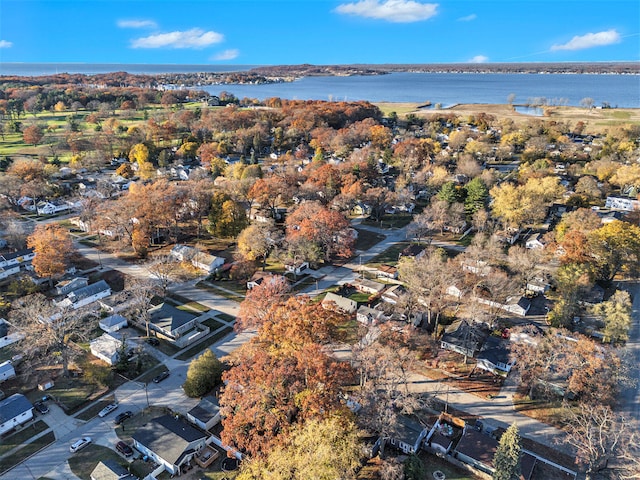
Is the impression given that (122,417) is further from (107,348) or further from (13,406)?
(107,348)

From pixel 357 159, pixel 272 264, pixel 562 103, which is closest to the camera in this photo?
pixel 272 264

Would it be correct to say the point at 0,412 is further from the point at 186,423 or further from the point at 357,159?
the point at 357,159

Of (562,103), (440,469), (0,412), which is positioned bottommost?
(440,469)

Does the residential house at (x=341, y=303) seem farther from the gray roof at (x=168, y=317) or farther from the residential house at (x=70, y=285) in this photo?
the residential house at (x=70, y=285)

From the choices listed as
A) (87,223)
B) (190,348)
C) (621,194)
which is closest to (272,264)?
(190,348)

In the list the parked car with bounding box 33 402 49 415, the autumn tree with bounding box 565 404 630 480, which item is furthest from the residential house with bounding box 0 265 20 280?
the autumn tree with bounding box 565 404 630 480

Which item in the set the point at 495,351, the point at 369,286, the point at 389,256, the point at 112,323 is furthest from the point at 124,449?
the point at 389,256

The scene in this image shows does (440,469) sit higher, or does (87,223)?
(87,223)

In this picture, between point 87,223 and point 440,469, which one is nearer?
point 440,469

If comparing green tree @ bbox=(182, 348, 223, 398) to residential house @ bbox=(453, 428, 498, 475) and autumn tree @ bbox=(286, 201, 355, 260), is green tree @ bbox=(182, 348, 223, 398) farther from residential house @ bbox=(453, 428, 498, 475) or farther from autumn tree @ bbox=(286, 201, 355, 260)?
autumn tree @ bbox=(286, 201, 355, 260)
